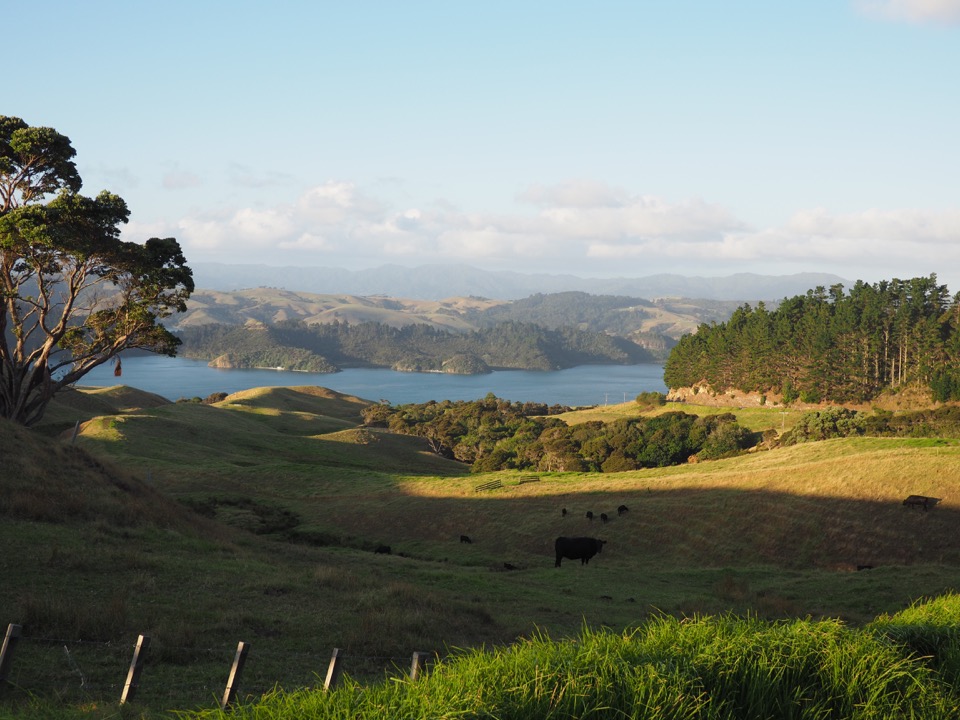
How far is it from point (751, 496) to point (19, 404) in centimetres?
4269

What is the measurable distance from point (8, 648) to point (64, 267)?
39840mm

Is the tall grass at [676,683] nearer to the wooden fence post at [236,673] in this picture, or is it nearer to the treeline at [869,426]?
the wooden fence post at [236,673]

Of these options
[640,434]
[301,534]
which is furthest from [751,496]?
[640,434]

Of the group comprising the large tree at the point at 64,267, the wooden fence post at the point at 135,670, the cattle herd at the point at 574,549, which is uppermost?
the large tree at the point at 64,267

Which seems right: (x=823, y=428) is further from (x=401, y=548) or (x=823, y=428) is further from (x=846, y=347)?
(x=401, y=548)

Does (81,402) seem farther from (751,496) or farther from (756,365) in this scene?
(756,365)

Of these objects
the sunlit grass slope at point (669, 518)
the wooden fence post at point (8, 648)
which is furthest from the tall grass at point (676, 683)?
the sunlit grass slope at point (669, 518)

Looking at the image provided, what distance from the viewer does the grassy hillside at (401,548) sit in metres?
16.9

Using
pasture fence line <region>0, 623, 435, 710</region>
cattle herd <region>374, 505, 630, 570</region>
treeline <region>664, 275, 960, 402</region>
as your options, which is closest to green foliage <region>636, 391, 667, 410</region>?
treeline <region>664, 275, 960, 402</region>

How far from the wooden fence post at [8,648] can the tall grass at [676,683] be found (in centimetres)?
453

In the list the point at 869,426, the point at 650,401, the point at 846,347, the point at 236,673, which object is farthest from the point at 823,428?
the point at 236,673

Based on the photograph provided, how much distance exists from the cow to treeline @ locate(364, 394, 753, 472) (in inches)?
2405

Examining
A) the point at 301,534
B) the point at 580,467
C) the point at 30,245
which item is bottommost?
the point at 580,467

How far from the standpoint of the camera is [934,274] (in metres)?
142
